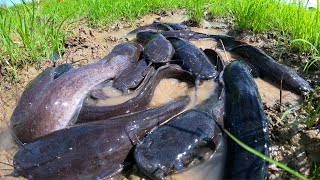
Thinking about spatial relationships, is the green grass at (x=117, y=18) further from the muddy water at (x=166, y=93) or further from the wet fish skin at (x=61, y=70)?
the muddy water at (x=166, y=93)

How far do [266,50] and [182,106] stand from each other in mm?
2247

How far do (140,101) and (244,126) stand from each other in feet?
3.84

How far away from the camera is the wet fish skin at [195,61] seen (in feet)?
13.0

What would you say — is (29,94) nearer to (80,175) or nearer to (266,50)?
(80,175)

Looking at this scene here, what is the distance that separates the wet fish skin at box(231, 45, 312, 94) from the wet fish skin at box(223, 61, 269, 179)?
1.68 ft

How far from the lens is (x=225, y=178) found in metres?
2.42

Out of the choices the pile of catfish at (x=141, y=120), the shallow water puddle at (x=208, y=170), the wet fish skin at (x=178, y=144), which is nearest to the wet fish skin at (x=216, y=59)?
the pile of catfish at (x=141, y=120)

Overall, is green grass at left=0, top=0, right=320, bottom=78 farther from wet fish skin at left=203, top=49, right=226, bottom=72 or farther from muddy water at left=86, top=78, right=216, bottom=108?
muddy water at left=86, top=78, right=216, bottom=108

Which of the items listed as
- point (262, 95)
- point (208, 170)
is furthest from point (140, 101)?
point (262, 95)

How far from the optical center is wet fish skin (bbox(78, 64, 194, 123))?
3184 millimetres

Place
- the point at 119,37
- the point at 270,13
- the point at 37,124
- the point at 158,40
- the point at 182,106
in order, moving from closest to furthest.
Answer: the point at 37,124, the point at 182,106, the point at 158,40, the point at 270,13, the point at 119,37

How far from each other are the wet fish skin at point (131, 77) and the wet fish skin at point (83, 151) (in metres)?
0.91

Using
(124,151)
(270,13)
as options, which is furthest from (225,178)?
(270,13)

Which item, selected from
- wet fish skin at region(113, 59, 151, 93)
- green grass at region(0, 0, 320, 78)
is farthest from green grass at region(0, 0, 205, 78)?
wet fish skin at region(113, 59, 151, 93)
